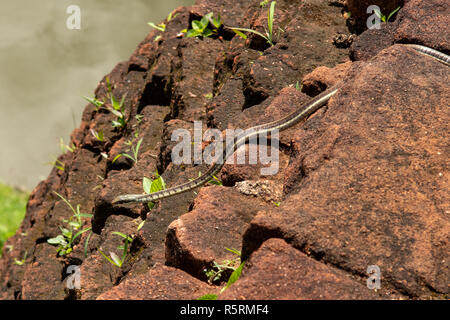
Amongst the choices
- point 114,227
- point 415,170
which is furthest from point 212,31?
point 415,170

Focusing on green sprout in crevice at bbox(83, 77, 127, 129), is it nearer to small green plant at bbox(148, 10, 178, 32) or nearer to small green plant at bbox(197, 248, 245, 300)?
small green plant at bbox(148, 10, 178, 32)

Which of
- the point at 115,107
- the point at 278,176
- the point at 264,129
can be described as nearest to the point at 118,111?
the point at 115,107

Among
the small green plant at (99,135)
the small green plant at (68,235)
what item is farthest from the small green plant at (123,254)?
the small green plant at (99,135)

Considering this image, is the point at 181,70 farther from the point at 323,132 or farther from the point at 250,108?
the point at 323,132

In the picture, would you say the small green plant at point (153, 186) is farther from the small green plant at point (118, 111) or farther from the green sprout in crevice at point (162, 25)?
the green sprout in crevice at point (162, 25)

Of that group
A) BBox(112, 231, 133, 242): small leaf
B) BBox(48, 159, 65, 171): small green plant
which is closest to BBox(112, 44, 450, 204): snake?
BBox(112, 231, 133, 242): small leaf

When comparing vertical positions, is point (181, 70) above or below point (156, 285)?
above
